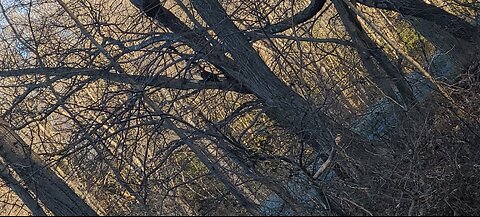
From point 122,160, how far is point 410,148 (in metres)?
2.43

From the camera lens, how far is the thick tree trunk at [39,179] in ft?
18.9

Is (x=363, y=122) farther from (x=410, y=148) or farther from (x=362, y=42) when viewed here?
(x=410, y=148)

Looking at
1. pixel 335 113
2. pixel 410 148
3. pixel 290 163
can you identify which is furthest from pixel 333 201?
pixel 335 113

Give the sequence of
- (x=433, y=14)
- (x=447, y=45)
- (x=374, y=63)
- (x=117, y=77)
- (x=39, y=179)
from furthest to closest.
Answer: (x=447, y=45) < (x=374, y=63) < (x=433, y=14) < (x=117, y=77) < (x=39, y=179)

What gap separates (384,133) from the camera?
7680 millimetres

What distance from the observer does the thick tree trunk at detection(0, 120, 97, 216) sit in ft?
18.9

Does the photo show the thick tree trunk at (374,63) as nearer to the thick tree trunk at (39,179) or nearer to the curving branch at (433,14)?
the curving branch at (433,14)

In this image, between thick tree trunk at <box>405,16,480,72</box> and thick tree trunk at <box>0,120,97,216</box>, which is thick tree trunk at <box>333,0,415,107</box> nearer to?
thick tree trunk at <box>405,16,480,72</box>

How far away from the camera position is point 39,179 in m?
6.20

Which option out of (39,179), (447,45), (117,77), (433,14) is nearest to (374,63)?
(433,14)

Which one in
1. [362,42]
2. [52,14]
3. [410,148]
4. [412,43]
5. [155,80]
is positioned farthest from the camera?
[412,43]

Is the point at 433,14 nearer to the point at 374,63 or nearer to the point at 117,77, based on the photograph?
the point at 374,63

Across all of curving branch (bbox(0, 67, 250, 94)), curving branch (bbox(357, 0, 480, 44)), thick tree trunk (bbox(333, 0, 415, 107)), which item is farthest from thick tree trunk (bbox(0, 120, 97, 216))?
curving branch (bbox(357, 0, 480, 44))

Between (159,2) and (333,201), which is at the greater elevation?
(159,2)
